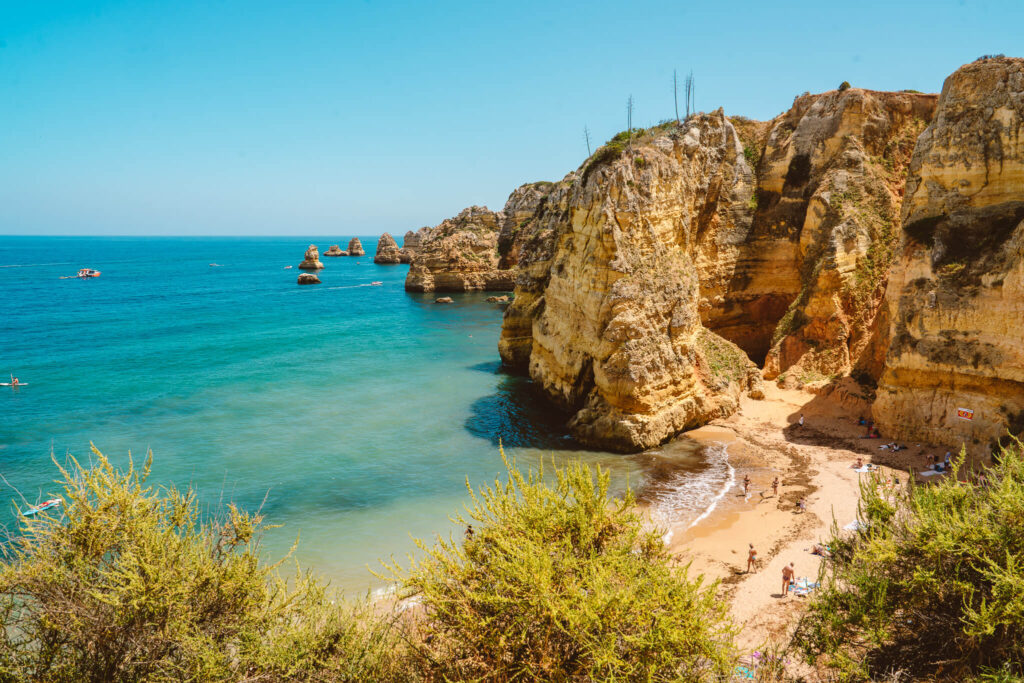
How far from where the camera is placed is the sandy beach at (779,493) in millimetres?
15578

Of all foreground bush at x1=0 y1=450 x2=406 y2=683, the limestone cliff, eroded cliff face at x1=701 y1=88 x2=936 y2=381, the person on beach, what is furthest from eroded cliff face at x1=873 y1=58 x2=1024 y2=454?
the limestone cliff

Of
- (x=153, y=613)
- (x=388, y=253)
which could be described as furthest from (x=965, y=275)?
(x=388, y=253)

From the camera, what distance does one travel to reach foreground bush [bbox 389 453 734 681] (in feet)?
28.4

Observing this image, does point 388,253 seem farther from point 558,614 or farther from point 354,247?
point 558,614

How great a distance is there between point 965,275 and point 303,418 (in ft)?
103

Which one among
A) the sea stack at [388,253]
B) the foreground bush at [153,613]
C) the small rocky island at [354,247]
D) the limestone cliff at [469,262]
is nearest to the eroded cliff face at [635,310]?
the foreground bush at [153,613]

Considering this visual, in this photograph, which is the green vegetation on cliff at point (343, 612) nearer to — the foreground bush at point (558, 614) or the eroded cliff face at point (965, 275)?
the foreground bush at point (558, 614)

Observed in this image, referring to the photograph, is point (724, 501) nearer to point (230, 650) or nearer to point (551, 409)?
point (551, 409)

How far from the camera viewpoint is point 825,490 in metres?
21.5

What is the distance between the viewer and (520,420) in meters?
30.8

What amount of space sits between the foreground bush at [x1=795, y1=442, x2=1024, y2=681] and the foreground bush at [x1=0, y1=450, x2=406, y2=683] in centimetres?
823

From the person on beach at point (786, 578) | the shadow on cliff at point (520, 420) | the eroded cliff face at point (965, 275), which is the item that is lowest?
the person on beach at point (786, 578)

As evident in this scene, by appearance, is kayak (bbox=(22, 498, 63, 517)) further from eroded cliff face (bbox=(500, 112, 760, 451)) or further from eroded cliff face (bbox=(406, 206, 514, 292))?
eroded cliff face (bbox=(406, 206, 514, 292))

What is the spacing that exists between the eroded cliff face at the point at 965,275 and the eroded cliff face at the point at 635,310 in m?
8.12
